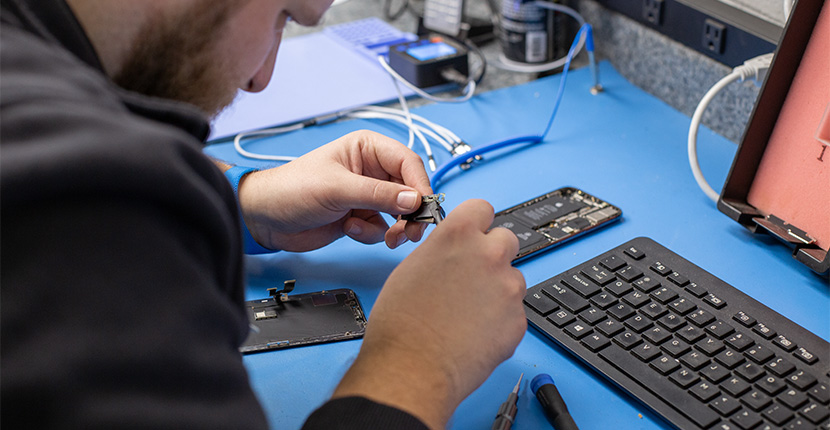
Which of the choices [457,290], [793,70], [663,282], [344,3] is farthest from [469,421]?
[344,3]

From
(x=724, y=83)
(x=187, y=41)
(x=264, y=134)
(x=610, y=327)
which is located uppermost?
(x=187, y=41)

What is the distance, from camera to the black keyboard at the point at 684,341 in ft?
1.77

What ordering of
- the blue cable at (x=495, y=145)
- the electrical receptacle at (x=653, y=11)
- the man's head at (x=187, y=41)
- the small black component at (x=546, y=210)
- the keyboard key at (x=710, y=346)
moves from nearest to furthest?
the man's head at (x=187, y=41)
the keyboard key at (x=710, y=346)
the small black component at (x=546, y=210)
the blue cable at (x=495, y=145)
the electrical receptacle at (x=653, y=11)

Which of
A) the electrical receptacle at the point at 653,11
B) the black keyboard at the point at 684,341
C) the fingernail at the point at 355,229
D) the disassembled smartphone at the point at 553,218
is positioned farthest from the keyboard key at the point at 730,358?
the electrical receptacle at the point at 653,11

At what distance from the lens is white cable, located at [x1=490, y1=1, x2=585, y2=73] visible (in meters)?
1.17

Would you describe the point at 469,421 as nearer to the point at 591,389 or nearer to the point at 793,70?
the point at 591,389

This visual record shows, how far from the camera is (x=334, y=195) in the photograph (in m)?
0.73

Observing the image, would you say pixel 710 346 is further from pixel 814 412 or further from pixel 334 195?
pixel 334 195

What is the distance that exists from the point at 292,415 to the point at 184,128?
251 mm

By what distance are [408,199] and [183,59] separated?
26cm

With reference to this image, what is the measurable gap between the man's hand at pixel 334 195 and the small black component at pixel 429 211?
0.04 feet

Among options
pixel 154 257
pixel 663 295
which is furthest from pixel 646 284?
pixel 154 257

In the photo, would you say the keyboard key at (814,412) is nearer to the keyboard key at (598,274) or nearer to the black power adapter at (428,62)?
the keyboard key at (598,274)

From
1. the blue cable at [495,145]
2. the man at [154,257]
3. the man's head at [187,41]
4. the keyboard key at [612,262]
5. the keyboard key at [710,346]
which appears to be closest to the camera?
the man at [154,257]
